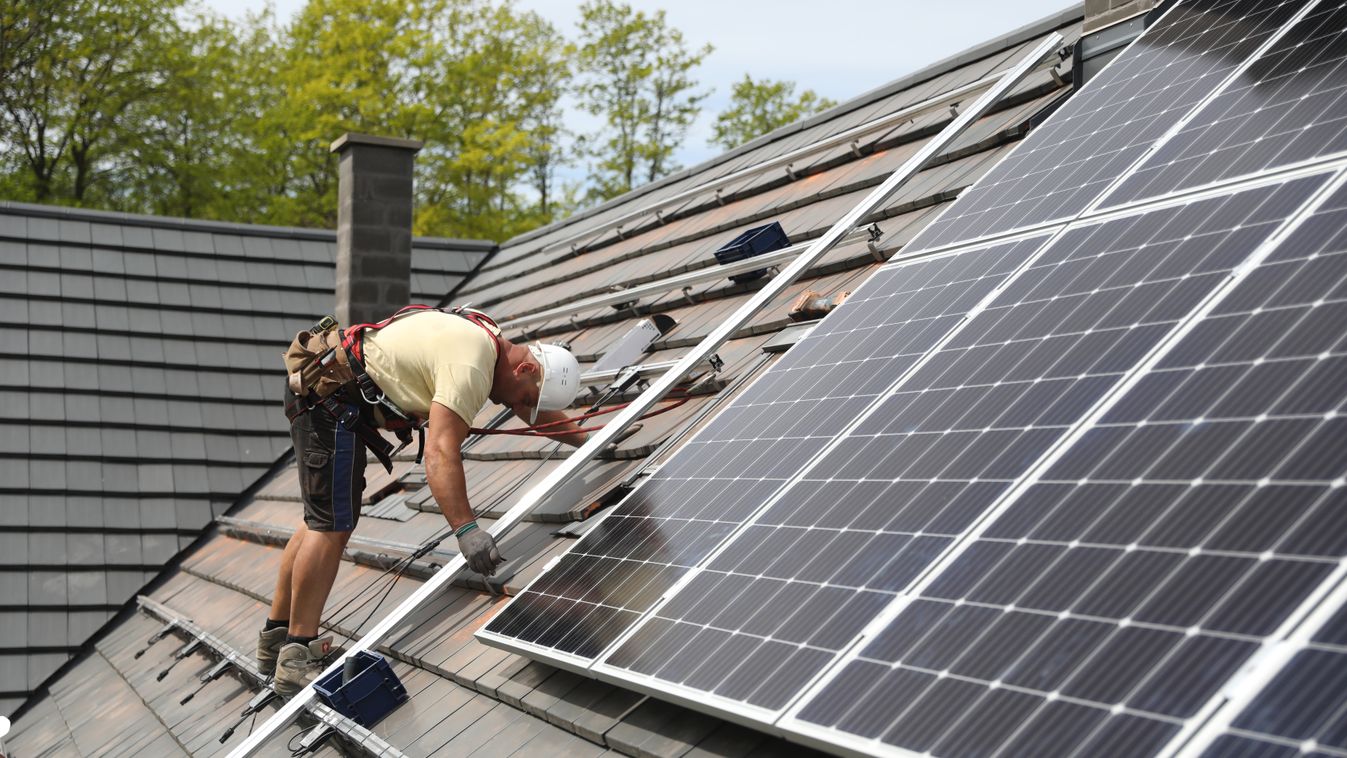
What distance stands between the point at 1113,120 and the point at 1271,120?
1004mm

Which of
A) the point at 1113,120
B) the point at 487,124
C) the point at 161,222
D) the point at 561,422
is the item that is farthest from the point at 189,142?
the point at 1113,120

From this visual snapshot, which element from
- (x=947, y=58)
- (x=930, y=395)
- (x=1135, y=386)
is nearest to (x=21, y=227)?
(x=947, y=58)

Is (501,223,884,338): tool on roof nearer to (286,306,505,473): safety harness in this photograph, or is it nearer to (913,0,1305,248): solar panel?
(913,0,1305,248): solar panel

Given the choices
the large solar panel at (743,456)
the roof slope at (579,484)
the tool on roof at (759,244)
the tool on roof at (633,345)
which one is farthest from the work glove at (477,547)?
the tool on roof at (759,244)

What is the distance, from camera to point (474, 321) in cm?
552

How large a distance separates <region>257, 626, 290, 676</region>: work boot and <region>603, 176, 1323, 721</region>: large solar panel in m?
2.94

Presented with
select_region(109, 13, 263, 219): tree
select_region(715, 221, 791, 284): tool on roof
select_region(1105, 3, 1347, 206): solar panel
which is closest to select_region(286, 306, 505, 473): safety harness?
select_region(715, 221, 791, 284): tool on roof

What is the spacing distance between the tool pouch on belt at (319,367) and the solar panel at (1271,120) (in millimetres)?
3396

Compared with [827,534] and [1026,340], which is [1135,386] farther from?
[827,534]

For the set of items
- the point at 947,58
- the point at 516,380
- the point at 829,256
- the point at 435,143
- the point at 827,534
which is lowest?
the point at 827,534

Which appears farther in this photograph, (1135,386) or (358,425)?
(358,425)

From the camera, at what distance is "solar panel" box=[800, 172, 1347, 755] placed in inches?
85.5

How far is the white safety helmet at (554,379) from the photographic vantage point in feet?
19.1

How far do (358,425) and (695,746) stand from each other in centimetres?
316
